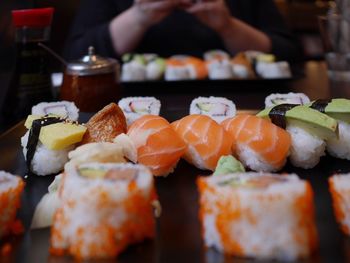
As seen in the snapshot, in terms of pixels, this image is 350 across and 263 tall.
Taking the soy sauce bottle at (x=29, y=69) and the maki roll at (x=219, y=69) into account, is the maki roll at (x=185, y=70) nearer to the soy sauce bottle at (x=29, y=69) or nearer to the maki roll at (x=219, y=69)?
the maki roll at (x=219, y=69)

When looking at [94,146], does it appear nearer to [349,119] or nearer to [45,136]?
[45,136]

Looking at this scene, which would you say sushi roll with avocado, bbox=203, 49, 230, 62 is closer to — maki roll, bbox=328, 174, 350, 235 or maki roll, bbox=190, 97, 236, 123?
maki roll, bbox=190, 97, 236, 123

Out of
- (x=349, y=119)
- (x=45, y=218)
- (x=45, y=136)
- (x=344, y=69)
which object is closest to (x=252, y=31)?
(x=344, y=69)

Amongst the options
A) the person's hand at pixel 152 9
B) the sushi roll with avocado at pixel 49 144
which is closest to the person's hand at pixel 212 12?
the person's hand at pixel 152 9

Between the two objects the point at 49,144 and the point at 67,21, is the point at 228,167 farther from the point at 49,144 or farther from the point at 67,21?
the point at 67,21

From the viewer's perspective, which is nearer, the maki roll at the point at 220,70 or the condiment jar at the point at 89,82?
the condiment jar at the point at 89,82

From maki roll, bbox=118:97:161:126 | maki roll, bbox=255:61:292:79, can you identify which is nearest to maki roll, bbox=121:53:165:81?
maki roll, bbox=255:61:292:79
